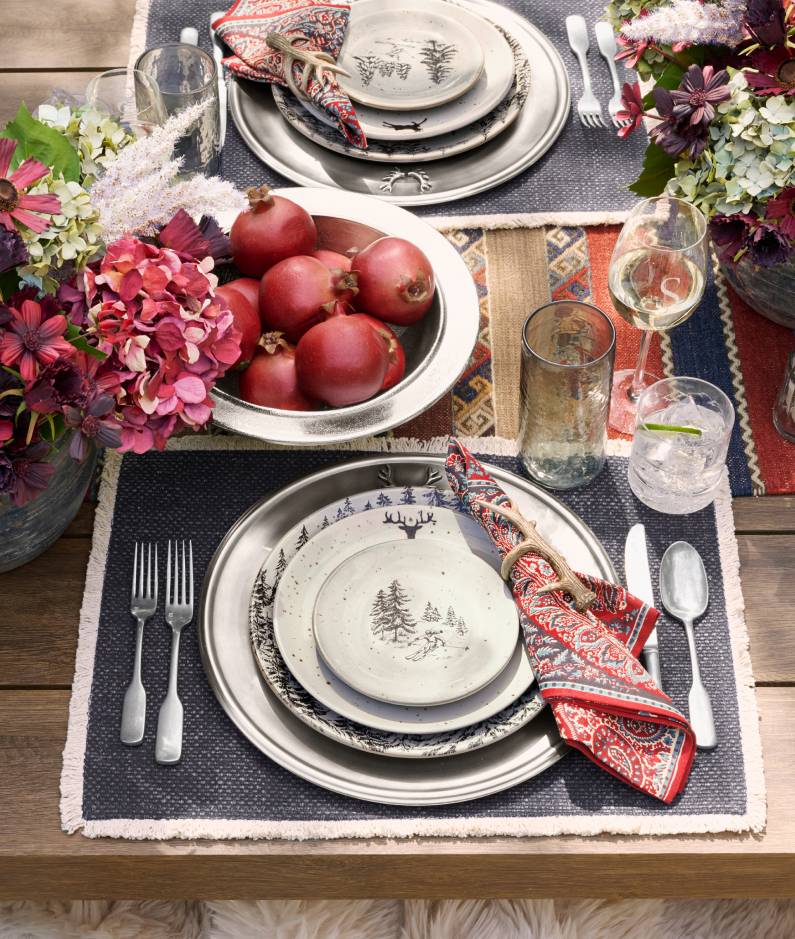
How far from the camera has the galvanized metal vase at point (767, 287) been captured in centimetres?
109

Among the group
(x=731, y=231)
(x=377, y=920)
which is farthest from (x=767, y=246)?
(x=377, y=920)

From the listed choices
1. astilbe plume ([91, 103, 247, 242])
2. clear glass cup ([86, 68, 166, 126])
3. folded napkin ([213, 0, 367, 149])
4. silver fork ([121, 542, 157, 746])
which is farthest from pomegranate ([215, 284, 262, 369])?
folded napkin ([213, 0, 367, 149])

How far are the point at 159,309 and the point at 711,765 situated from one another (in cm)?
60

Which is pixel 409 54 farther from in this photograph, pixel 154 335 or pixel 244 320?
pixel 154 335

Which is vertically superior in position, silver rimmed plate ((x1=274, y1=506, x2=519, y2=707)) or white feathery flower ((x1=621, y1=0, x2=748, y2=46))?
white feathery flower ((x1=621, y1=0, x2=748, y2=46))

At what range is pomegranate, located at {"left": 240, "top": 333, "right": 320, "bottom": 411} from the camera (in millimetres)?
1013

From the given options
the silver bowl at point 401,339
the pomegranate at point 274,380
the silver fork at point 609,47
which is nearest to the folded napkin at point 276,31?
the silver bowl at point 401,339

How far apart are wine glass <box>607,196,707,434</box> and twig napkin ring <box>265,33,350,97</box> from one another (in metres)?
0.46

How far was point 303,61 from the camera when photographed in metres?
1.29

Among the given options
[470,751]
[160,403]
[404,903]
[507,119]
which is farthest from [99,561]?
[507,119]

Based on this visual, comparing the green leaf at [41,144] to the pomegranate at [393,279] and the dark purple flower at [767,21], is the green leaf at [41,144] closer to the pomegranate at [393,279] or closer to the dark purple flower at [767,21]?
the pomegranate at [393,279]

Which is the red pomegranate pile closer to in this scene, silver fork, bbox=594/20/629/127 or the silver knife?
the silver knife

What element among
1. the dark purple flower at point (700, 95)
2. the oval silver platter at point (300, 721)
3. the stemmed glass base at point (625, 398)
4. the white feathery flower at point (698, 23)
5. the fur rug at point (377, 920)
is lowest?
the fur rug at point (377, 920)

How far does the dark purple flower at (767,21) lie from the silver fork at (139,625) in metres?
0.75
